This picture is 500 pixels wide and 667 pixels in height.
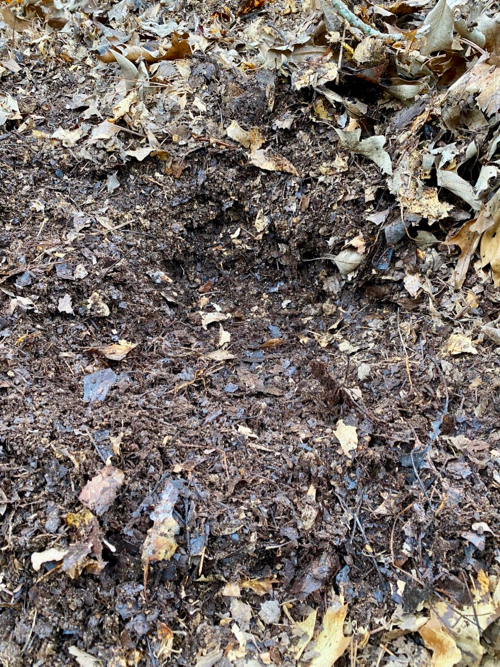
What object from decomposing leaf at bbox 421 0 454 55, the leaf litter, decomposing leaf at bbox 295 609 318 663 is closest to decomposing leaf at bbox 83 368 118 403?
the leaf litter

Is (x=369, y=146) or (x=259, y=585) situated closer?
(x=259, y=585)

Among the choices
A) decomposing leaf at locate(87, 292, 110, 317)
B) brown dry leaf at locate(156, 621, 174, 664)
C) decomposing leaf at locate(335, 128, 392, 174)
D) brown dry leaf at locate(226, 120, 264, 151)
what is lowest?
brown dry leaf at locate(156, 621, 174, 664)

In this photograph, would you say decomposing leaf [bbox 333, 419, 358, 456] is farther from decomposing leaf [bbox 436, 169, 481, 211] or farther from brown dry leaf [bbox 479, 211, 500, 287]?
decomposing leaf [bbox 436, 169, 481, 211]

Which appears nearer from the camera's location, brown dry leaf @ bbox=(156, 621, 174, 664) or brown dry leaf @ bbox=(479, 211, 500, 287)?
brown dry leaf @ bbox=(156, 621, 174, 664)

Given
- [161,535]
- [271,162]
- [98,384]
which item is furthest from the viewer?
[271,162]

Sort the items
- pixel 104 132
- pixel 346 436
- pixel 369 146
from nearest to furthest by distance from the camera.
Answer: pixel 346 436, pixel 369 146, pixel 104 132

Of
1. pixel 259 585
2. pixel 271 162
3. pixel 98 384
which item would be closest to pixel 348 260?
pixel 271 162

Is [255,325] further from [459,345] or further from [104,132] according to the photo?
[104,132]
